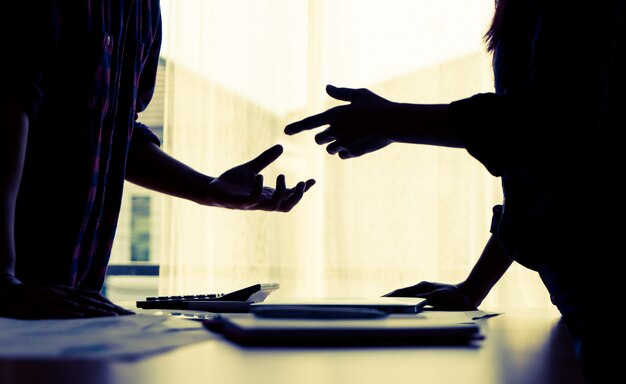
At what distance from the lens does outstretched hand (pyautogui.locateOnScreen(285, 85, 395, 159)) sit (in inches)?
29.3

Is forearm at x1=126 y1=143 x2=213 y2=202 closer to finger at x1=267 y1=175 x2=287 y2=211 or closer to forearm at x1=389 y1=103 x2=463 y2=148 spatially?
finger at x1=267 y1=175 x2=287 y2=211

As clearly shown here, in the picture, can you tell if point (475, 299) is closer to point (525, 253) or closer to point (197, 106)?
point (525, 253)

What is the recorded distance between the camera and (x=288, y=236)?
7.37 feet

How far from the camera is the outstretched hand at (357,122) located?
2.44 ft

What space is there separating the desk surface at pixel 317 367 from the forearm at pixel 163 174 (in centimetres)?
72

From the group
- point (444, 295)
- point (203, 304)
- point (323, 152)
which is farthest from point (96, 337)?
point (323, 152)

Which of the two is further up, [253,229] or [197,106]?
[197,106]

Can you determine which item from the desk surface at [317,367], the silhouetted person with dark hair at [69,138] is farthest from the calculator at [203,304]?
the desk surface at [317,367]

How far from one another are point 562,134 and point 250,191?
0.54m

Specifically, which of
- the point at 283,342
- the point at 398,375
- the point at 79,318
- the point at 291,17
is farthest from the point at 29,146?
the point at 291,17

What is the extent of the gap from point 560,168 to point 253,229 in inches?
64.3

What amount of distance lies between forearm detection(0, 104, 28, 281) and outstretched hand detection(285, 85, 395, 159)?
1.14 ft

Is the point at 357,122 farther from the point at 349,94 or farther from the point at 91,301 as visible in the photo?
the point at 91,301

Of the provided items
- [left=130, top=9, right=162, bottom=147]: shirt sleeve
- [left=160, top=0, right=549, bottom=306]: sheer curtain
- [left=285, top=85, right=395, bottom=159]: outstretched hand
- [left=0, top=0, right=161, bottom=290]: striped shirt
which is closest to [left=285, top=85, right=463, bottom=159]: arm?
[left=285, top=85, right=395, bottom=159]: outstretched hand
